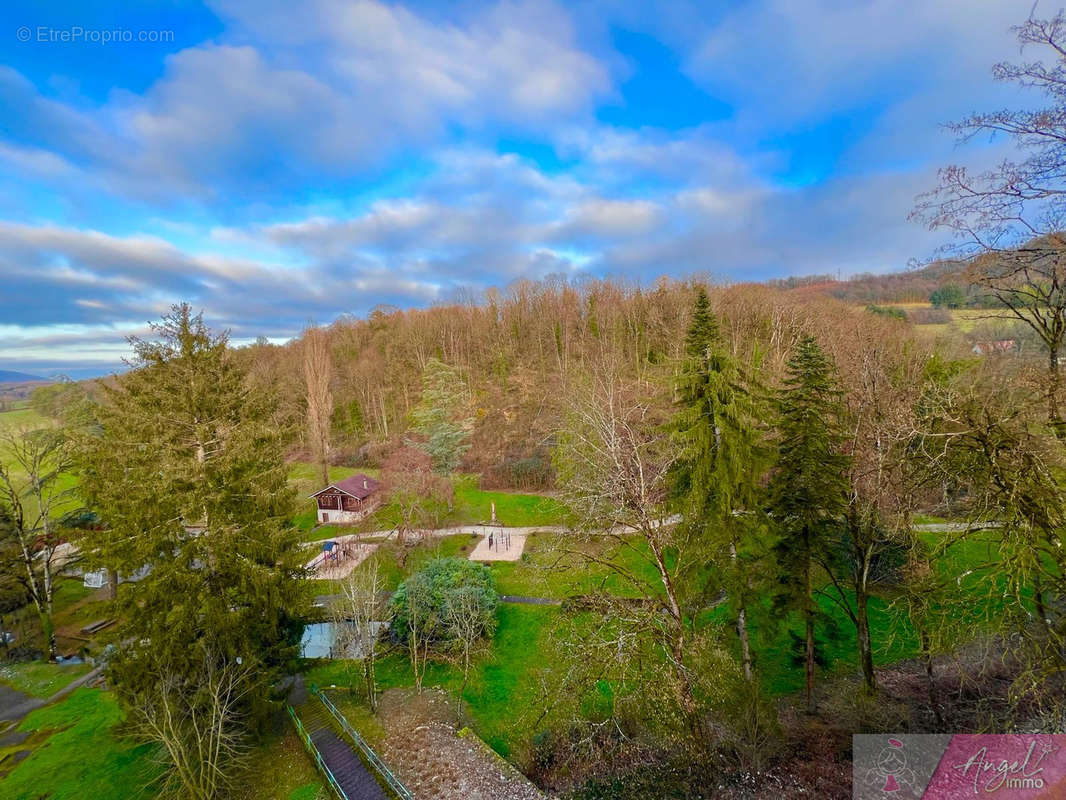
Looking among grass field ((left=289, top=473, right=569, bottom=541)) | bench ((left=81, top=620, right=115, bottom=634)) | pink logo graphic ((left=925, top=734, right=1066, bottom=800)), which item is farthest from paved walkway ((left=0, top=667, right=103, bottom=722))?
pink logo graphic ((left=925, top=734, right=1066, bottom=800))

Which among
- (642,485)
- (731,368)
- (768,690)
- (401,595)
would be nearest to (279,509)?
(401,595)

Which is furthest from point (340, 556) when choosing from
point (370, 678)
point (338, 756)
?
point (338, 756)

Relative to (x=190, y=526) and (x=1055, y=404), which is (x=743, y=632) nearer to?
(x=1055, y=404)

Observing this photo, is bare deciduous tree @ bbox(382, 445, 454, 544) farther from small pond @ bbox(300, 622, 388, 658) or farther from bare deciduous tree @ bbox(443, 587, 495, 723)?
bare deciduous tree @ bbox(443, 587, 495, 723)

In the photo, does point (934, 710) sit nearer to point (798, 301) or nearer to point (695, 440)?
point (695, 440)

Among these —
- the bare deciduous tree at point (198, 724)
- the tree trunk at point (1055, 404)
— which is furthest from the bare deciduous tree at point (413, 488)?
the tree trunk at point (1055, 404)

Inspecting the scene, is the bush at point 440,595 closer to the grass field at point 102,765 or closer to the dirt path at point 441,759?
the dirt path at point 441,759
